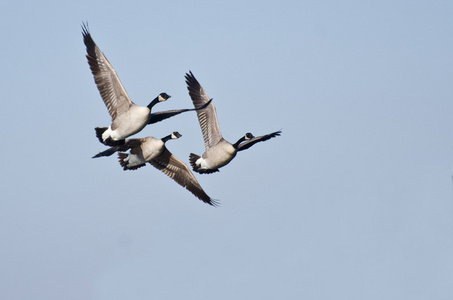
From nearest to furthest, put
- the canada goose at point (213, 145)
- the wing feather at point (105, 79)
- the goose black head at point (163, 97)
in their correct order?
the wing feather at point (105, 79) < the goose black head at point (163, 97) < the canada goose at point (213, 145)

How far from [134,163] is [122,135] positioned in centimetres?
236

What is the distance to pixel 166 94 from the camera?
83.7 feet

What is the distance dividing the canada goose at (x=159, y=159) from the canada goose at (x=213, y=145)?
0.85m

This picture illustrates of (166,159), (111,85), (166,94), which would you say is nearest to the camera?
(111,85)

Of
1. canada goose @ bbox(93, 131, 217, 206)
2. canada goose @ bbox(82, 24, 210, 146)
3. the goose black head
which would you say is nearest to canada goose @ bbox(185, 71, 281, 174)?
canada goose @ bbox(93, 131, 217, 206)

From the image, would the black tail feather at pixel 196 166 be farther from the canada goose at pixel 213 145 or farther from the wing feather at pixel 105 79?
the wing feather at pixel 105 79

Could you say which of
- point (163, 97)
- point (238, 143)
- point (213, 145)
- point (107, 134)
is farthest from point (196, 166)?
point (107, 134)

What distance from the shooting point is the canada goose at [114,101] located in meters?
23.8

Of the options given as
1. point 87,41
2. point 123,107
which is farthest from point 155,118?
point 87,41

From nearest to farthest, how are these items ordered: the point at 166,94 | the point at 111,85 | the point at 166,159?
the point at 111,85 < the point at 166,94 < the point at 166,159

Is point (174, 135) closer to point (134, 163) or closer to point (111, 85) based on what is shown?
point (134, 163)

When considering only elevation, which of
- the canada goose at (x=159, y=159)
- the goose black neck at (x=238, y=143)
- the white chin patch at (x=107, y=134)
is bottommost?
the white chin patch at (x=107, y=134)

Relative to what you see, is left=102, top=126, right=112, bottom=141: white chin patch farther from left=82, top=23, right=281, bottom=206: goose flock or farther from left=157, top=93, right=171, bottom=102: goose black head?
left=157, top=93, right=171, bottom=102: goose black head

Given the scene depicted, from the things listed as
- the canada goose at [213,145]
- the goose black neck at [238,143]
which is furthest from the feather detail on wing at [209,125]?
the goose black neck at [238,143]
